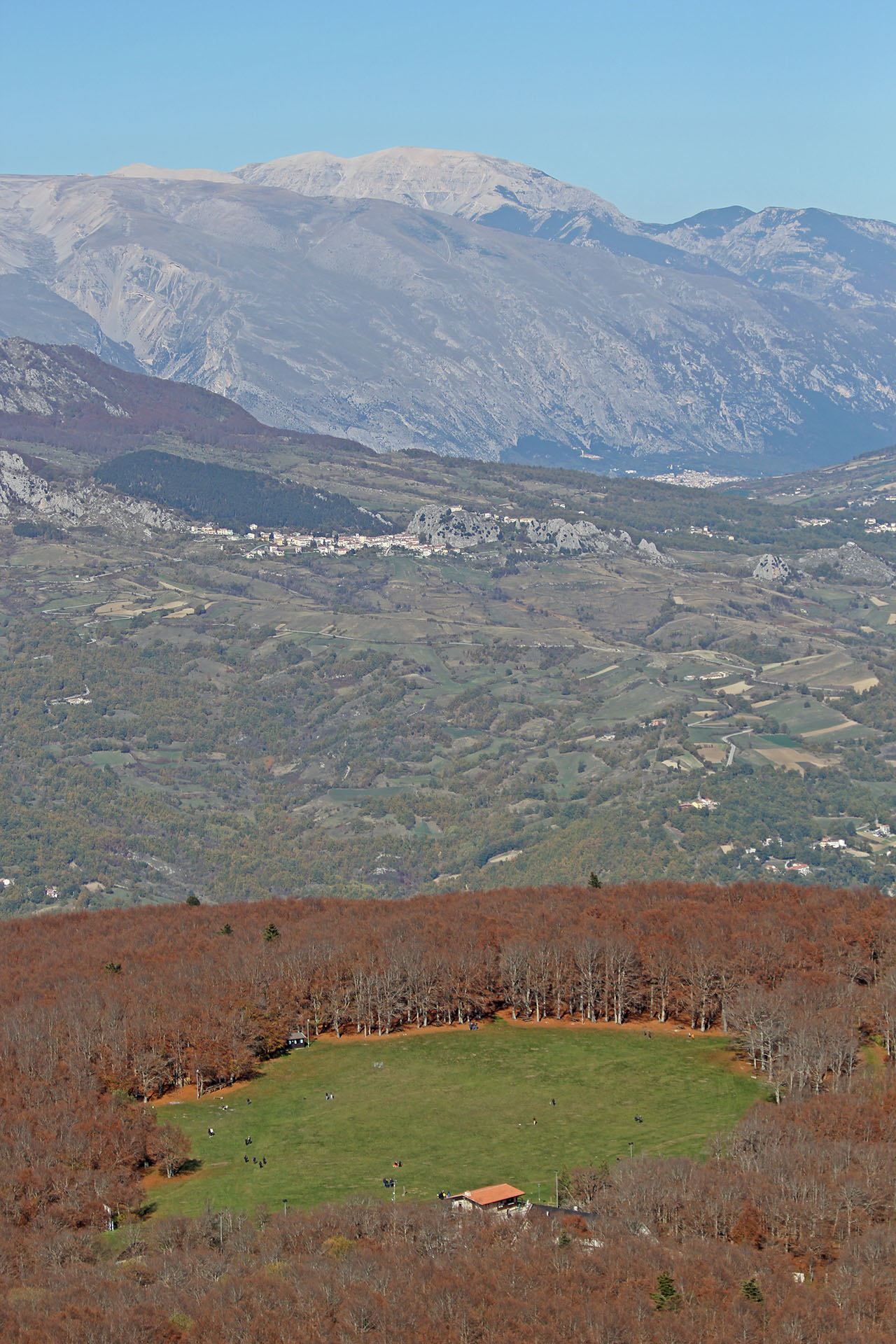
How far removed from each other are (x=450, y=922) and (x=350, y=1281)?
85.6 metres

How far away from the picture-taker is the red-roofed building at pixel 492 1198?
108 m

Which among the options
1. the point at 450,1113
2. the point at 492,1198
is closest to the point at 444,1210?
the point at 492,1198

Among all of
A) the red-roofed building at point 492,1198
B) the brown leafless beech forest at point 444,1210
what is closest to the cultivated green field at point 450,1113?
the red-roofed building at point 492,1198

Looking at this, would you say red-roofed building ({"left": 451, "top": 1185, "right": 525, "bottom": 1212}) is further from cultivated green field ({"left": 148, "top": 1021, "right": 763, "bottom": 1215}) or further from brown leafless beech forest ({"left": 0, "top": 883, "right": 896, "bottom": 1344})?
brown leafless beech forest ({"left": 0, "top": 883, "right": 896, "bottom": 1344})

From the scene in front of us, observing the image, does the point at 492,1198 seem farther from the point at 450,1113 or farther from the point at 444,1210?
the point at 450,1113

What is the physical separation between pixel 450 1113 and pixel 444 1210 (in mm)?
27842

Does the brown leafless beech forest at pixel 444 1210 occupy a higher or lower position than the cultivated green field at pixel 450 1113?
higher

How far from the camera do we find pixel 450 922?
7008 inches

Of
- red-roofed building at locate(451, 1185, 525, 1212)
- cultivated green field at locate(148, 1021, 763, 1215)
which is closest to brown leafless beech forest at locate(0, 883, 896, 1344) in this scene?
cultivated green field at locate(148, 1021, 763, 1215)

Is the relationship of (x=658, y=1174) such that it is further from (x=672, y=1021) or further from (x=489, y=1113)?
(x=672, y=1021)

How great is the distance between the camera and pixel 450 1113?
438 ft

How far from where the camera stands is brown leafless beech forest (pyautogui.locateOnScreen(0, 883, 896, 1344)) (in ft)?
294

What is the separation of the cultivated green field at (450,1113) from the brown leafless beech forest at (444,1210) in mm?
3606

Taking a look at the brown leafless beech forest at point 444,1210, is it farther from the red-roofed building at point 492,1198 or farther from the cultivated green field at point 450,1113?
the red-roofed building at point 492,1198
